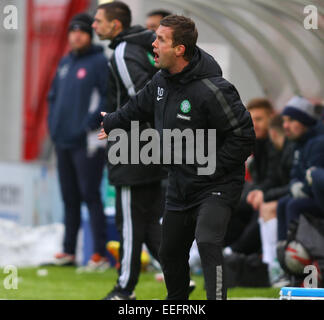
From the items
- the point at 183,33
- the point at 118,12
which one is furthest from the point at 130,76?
the point at 183,33

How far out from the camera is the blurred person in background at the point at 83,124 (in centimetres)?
936

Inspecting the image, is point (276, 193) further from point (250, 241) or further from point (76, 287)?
point (76, 287)

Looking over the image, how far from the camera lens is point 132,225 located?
7008 millimetres

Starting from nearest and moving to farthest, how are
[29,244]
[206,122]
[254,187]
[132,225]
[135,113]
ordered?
[206,122] < [135,113] < [132,225] < [254,187] < [29,244]

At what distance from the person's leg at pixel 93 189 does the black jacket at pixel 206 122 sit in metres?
3.64

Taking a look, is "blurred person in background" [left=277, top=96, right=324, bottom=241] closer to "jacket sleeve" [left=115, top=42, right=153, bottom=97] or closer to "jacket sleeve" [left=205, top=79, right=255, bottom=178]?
"jacket sleeve" [left=115, top=42, right=153, bottom=97]

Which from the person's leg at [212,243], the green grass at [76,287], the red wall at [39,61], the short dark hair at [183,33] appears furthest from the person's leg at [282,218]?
the red wall at [39,61]

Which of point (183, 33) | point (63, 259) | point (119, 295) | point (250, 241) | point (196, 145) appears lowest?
point (63, 259)

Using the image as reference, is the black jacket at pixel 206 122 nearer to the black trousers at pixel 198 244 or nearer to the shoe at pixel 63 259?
the black trousers at pixel 198 244

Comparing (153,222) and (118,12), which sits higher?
(118,12)

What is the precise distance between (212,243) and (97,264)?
4.06m

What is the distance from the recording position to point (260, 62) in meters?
10.1

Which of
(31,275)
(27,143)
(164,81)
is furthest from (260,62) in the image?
(27,143)
